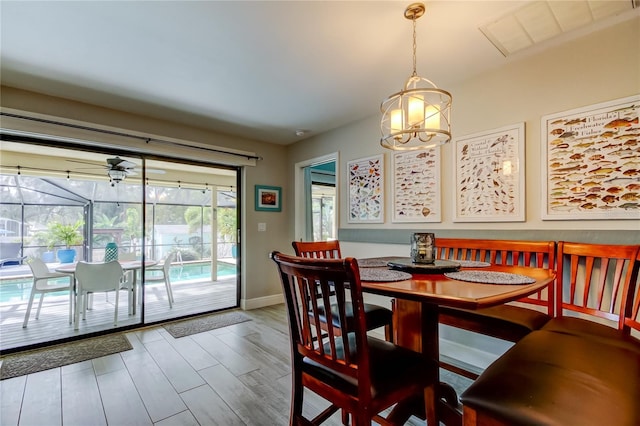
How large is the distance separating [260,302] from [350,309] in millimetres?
2414

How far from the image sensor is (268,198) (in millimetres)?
4172

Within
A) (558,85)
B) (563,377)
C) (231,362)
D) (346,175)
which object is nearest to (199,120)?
(346,175)

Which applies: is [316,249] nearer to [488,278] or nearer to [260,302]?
[488,278]

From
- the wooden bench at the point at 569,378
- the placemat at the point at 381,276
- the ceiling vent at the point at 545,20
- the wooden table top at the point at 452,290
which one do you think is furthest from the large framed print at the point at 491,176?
the placemat at the point at 381,276

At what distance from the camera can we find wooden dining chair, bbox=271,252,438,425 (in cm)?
94

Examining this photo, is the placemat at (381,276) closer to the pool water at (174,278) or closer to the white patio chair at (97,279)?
the white patio chair at (97,279)

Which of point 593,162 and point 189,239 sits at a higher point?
point 593,162

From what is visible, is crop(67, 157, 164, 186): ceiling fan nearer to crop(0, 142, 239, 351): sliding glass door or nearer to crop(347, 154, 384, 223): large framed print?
crop(0, 142, 239, 351): sliding glass door

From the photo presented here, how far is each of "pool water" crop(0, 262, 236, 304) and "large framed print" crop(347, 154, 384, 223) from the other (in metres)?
2.00

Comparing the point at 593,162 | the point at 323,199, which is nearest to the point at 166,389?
the point at 593,162

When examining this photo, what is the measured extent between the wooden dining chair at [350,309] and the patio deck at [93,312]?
7.23ft

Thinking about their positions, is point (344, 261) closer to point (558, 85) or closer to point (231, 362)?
point (231, 362)

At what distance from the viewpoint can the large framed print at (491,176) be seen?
2.11 meters

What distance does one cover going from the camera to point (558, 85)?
1.95m
